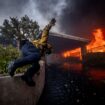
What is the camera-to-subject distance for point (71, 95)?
780cm

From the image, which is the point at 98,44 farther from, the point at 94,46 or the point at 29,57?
the point at 29,57

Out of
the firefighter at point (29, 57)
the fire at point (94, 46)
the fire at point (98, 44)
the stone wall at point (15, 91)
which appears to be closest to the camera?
the stone wall at point (15, 91)

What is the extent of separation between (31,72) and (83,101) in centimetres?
261

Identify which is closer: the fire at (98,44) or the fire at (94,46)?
the fire at (98,44)

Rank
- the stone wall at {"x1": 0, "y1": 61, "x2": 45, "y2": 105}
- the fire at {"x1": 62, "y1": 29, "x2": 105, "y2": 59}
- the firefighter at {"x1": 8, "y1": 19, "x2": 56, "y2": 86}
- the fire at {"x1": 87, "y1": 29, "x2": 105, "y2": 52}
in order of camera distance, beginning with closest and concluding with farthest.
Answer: the stone wall at {"x1": 0, "y1": 61, "x2": 45, "y2": 105} < the firefighter at {"x1": 8, "y1": 19, "x2": 56, "y2": 86} < the fire at {"x1": 87, "y1": 29, "x2": 105, "y2": 52} < the fire at {"x1": 62, "y1": 29, "x2": 105, "y2": 59}

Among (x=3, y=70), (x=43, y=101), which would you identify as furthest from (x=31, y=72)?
(x=43, y=101)

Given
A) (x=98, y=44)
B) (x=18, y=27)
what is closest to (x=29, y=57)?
(x=98, y=44)

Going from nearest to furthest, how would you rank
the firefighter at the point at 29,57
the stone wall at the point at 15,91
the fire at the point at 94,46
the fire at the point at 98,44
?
the stone wall at the point at 15,91
the firefighter at the point at 29,57
the fire at the point at 98,44
the fire at the point at 94,46

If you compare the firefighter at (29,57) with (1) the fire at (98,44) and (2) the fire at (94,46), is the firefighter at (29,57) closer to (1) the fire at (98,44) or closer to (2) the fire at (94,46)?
(1) the fire at (98,44)

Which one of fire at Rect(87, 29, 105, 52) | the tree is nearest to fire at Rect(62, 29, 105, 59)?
fire at Rect(87, 29, 105, 52)

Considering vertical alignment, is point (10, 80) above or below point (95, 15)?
below

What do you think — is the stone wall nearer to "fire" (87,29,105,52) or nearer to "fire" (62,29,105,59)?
"fire" (87,29,105,52)

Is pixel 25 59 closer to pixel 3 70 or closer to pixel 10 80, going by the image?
pixel 10 80

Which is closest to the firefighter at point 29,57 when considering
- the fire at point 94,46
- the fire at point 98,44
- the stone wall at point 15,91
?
the stone wall at point 15,91
